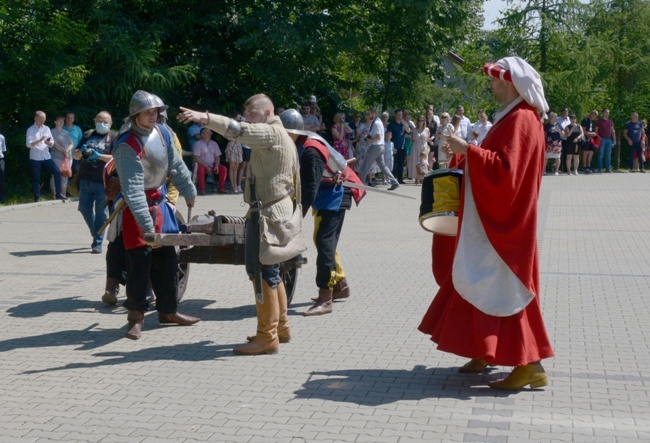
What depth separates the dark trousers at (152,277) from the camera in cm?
709

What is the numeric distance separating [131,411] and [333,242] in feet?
10.2

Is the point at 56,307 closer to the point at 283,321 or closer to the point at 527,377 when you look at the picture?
the point at 283,321

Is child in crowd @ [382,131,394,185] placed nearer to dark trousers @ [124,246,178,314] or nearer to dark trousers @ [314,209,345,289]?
dark trousers @ [314,209,345,289]

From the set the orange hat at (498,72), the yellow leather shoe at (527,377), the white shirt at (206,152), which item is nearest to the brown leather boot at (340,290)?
the yellow leather shoe at (527,377)

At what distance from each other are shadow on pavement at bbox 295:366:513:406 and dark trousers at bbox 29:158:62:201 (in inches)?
507

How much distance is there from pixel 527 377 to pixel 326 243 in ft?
9.05

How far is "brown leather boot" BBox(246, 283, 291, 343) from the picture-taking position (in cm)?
675

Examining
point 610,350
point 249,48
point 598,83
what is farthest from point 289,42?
point 610,350

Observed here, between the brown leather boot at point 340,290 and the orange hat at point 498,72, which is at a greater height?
the orange hat at point 498,72

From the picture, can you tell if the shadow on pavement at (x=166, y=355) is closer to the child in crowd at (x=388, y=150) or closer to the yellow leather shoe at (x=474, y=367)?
the yellow leather shoe at (x=474, y=367)

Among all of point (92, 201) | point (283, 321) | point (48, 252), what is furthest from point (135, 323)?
point (48, 252)

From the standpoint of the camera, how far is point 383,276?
9.89m

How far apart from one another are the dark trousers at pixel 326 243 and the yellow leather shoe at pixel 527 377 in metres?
2.65

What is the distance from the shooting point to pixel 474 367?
6.00m
